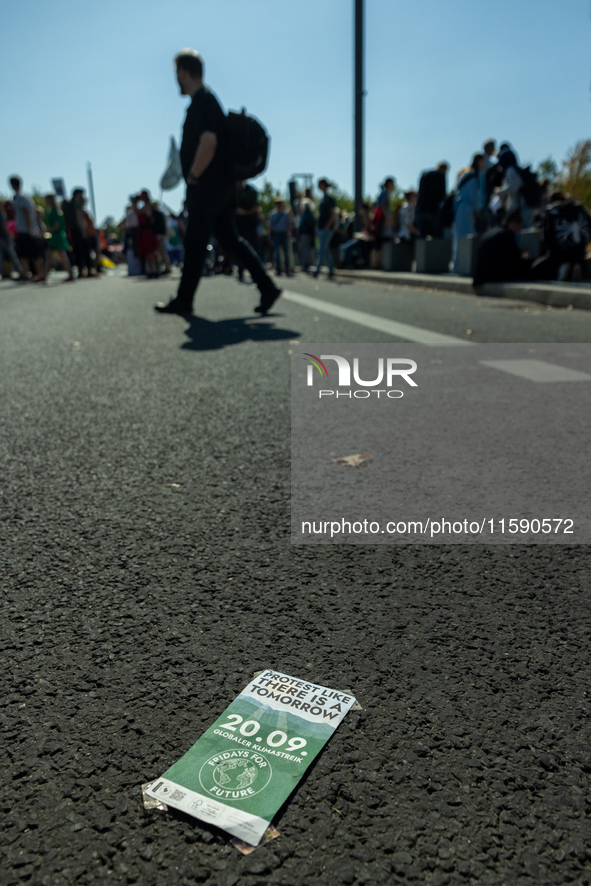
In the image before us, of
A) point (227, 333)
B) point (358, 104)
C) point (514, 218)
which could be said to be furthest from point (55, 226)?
point (227, 333)

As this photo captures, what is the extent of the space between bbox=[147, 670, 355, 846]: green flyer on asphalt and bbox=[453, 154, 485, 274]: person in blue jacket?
36.5 feet

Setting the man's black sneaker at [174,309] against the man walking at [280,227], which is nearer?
the man's black sneaker at [174,309]

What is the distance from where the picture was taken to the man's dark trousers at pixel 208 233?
22.4 ft

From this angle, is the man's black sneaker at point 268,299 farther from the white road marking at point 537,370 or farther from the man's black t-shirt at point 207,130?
the white road marking at point 537,370

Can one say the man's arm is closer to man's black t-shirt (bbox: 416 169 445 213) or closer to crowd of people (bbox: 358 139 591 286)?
crowd of people (bbox: 358 139 591 286)

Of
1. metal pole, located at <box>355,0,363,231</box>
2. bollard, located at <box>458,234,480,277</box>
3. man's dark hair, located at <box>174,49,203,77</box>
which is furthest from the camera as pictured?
metal pole, located at <box>355,0,363,231</box>

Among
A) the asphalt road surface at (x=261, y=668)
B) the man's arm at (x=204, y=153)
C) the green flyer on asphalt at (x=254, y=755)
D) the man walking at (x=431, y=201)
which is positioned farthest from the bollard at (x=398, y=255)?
the green flyer on asphalt at (x=254, y=755)

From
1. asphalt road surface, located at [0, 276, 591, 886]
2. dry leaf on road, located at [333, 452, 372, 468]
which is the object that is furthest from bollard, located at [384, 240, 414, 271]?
dry leaf on road, located at [333, 452, 372, 468]

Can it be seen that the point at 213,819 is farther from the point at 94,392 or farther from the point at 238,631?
the point at 94,392

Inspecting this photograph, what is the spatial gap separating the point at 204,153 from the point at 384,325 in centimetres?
227

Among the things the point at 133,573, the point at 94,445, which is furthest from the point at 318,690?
the point at 94,445

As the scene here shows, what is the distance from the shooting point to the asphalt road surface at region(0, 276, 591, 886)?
107 cm

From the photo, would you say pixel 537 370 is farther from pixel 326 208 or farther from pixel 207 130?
pixel 326 208

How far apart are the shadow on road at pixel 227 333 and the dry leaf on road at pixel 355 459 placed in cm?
289
